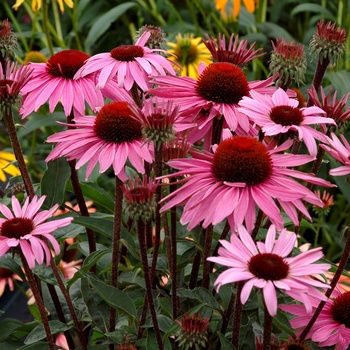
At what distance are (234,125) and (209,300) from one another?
0.17 m

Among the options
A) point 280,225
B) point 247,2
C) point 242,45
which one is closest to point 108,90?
point 242,45

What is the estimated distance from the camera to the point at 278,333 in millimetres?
769

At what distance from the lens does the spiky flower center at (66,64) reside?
0.79m

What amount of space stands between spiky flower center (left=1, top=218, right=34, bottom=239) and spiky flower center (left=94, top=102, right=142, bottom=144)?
0.36 feet

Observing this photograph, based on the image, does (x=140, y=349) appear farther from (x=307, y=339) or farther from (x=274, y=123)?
(x=274, y=123)

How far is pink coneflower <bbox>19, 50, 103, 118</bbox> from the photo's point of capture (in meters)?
0.75

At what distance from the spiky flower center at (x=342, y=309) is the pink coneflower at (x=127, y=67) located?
0.91ft

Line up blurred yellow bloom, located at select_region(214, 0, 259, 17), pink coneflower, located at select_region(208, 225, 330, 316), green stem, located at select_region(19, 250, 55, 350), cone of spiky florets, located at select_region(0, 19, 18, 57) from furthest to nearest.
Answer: blurred yellow bloom, located at select_region(214, 0, 259, 17), cone of spiky florets, located at select_region(0, 19, 18, 57), green stem, located at select_region(19, 250, 55, 350), pink coneflower, located at select_region(208, 225, 330, 316)

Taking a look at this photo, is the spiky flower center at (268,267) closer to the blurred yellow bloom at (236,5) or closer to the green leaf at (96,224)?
the green leaf at (96,224)

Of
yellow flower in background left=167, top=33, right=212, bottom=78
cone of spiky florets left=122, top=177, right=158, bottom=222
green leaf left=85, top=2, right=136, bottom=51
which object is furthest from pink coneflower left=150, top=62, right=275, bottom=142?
green leaf left=85, top=2, right=136, bottom=51

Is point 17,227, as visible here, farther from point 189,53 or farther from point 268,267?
point 189,53

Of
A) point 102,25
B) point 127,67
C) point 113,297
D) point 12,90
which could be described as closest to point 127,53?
point 127,67

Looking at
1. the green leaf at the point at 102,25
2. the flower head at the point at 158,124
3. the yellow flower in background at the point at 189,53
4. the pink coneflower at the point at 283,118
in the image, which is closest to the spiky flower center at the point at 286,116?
the pink coneflower at the point at 283,118

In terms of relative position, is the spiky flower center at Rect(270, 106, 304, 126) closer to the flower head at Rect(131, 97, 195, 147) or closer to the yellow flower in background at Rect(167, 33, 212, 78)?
the flower head at Rect(131, 97, 195, 147)
